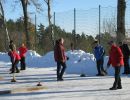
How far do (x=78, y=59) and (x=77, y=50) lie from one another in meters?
6.17

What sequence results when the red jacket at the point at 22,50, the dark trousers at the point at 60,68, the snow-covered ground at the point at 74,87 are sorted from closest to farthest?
the snow-covered ground at the point at 74,87
the dark trousers at the point at 60,68
the red jacket at the point at 22,50

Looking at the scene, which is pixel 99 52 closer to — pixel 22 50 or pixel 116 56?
pixel 116 56

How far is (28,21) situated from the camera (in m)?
47.1

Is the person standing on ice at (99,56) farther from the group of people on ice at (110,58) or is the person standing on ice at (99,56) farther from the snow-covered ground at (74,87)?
the snow-covered ground at (74,87)

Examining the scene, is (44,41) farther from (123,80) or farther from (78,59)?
(123,80)

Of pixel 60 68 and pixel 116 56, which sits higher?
pixel 116 56

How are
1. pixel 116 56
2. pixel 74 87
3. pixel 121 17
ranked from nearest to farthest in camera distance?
pixel 116 56 < pixel 74 87 < pixel 121 17

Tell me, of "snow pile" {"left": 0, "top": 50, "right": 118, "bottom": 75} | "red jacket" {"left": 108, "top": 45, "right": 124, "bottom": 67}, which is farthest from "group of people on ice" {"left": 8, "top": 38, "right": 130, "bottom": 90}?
"snow pile" {"left": 0, "top": 50, "right": 118, "bottom": 75}

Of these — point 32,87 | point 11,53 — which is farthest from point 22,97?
point 11,53

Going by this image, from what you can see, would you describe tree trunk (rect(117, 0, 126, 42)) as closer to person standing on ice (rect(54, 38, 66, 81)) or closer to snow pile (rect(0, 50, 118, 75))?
snow pile (rect(0, 50, 118, 75))

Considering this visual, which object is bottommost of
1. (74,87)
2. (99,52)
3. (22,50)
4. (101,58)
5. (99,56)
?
(74,87)

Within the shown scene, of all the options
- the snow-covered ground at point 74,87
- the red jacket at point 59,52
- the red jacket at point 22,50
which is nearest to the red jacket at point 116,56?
the snow-covered ground at point 74,87

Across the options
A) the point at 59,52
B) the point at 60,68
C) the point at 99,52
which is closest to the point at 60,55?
the point at 59,52

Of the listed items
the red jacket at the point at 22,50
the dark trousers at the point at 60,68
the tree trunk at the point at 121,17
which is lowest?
the dark trousers at the point at 60,68
